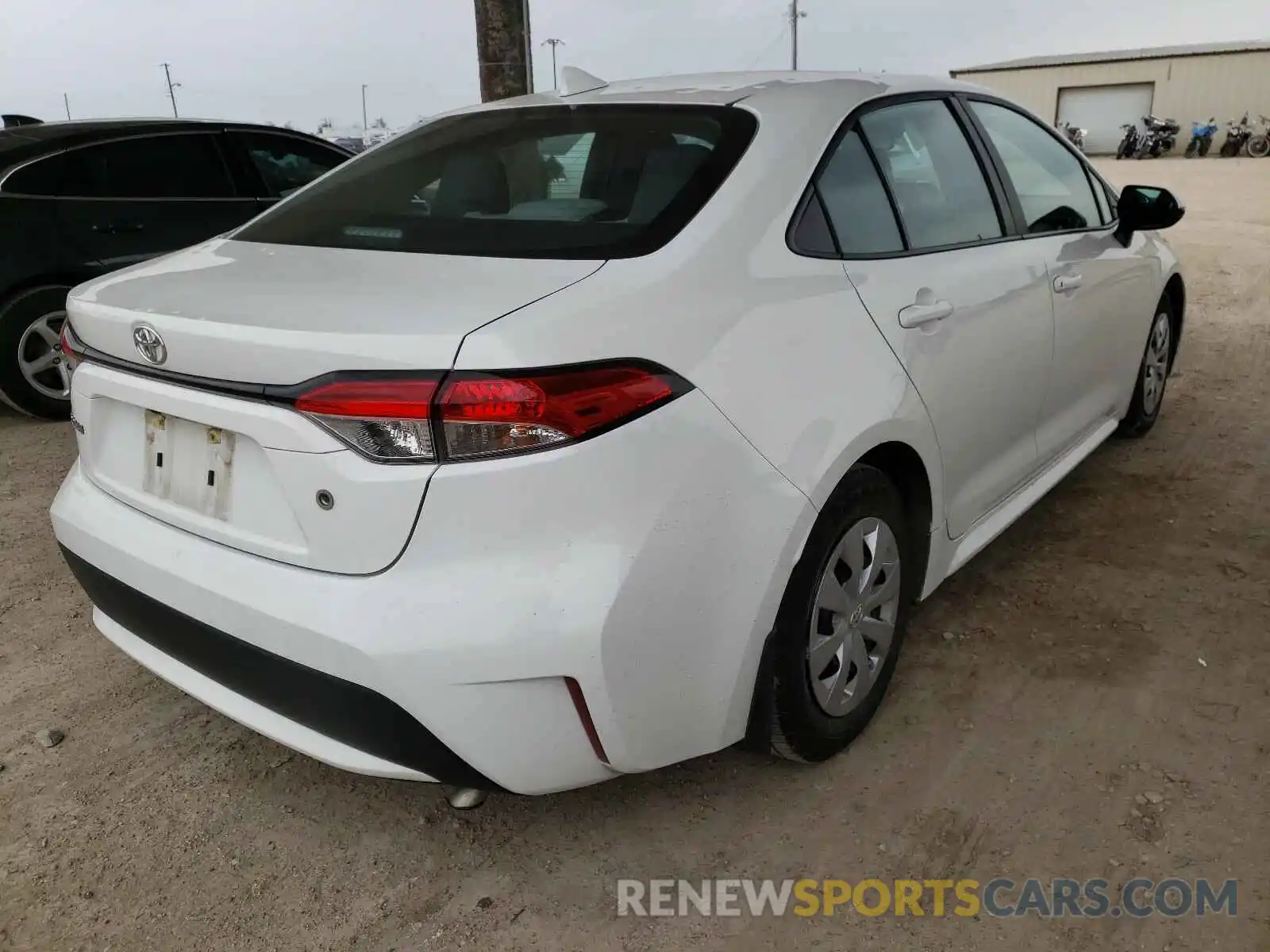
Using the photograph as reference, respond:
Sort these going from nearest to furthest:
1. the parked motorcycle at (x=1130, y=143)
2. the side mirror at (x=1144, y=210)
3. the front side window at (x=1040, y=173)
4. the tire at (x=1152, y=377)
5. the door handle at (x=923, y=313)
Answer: the door handle at (x=923, y=313)
the front side window at (x=1040, y=173)
the side mirror at (x=1144, y=210)
the tire at (x=1152, y=377)
the parked motorcycle at (x=1130, y=143)

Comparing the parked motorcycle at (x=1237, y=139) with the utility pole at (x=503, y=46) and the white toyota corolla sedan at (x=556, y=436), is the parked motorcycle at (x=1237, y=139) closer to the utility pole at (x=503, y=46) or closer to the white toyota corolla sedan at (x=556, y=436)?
Result: the utility pole at (x=503, y=46)

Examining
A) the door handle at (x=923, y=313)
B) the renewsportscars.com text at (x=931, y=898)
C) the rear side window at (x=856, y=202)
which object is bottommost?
the renewsportscars.com text at (x=931, y=898)

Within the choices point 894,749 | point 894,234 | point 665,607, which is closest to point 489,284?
point 665,607

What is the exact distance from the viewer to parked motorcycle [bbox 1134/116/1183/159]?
A: 3030cm

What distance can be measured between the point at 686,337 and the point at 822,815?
1.14 meters

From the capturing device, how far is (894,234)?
7.83 feet

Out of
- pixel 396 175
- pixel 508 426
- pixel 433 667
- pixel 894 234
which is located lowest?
pixel 433 667

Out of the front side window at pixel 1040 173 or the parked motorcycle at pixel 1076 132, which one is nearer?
the front side window at pixel 1040 173

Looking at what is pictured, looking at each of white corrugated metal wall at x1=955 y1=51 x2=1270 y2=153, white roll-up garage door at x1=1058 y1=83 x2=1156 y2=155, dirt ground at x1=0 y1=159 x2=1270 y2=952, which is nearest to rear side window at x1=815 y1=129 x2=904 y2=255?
dirt ground at x1=0 y1=159 x2=1270 y2=952

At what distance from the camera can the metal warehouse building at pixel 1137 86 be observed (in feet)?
106

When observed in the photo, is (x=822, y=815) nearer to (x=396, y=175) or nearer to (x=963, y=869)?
(x=963, y=869)

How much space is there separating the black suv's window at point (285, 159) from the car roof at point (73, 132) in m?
0.11

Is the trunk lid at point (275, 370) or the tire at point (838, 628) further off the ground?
the trunk lid at point (275, 370)

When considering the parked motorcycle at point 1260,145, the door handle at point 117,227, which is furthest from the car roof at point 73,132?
the parked motorcycle at point 1260,145
